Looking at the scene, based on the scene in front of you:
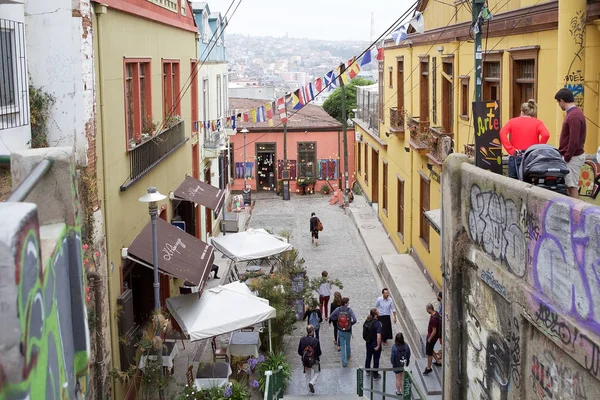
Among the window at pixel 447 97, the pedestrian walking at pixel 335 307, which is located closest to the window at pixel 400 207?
the window at pixel 447 97

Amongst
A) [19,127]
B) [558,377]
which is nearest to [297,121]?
[19,127]

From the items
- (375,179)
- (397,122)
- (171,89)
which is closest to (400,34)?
(397,122)

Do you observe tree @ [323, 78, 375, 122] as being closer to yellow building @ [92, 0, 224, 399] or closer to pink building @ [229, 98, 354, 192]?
pink building @ [229, 98, 354, 192]

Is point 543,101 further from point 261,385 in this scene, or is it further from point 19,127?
point 19,127

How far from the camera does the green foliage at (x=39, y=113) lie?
33.1 ft

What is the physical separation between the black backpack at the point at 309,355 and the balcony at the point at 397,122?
10.8m

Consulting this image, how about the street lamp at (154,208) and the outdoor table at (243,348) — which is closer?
the street lamp at (154,208)

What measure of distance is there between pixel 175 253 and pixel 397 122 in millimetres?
11644

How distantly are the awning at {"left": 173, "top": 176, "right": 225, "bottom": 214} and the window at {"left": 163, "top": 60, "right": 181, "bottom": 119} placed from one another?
181 cm

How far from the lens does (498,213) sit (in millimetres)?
7867

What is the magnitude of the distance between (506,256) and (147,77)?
9991mm

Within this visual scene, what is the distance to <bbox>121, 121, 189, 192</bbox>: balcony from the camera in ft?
44.0

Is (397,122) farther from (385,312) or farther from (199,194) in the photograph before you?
(385,312)

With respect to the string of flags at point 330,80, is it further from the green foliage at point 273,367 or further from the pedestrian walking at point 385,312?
the green foliage at point 273,367
